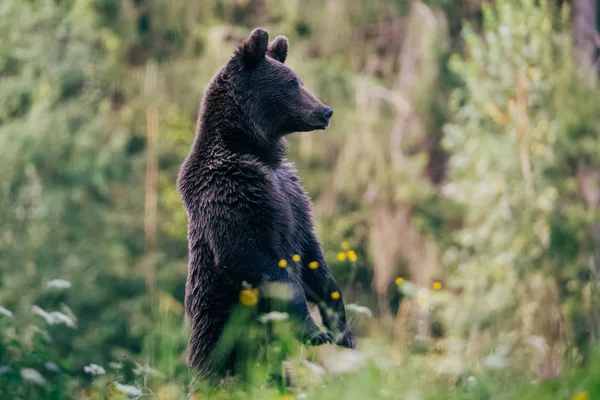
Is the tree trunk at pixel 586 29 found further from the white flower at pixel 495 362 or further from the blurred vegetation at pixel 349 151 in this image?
the white flower at pixel 495 362

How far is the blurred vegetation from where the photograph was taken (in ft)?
50.3

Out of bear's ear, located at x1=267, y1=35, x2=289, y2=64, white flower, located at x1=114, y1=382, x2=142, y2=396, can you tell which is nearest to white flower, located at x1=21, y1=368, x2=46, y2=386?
white flower, located at x1=114, y1=382, x2=142, y2=396

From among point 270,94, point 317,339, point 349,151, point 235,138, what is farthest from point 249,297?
point 349,151

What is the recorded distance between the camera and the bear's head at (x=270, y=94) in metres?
5.15

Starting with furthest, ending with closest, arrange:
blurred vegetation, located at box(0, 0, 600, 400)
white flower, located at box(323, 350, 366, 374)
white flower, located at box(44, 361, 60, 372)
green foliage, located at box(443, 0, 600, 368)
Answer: blurred vegetation, located at box(0, 0, 600, 400)
green foliage, located at box(443, 0, 600, 368)
white flower, located at box(44, 361, 60, 372)
white flower, located at box(323, 350, 366, 374)

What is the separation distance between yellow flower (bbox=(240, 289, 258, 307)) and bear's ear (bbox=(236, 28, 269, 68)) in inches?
49.0

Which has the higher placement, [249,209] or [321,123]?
[321,123]

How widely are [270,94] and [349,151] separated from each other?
1376 centimetres

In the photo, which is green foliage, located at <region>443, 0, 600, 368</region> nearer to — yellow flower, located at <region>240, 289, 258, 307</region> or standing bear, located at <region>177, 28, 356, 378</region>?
standing bear, located at <region>177, 28, 356, 378</region>

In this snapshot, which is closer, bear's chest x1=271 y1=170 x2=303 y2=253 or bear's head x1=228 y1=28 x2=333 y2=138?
bear's chest x1=271 y1=170 x2=303 y2=253

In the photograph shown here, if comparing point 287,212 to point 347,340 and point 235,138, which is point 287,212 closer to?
point 235,138

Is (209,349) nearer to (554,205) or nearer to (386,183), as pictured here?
(554,205)

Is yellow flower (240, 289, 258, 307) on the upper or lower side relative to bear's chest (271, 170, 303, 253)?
lower

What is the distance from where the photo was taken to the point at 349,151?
18.9 m
